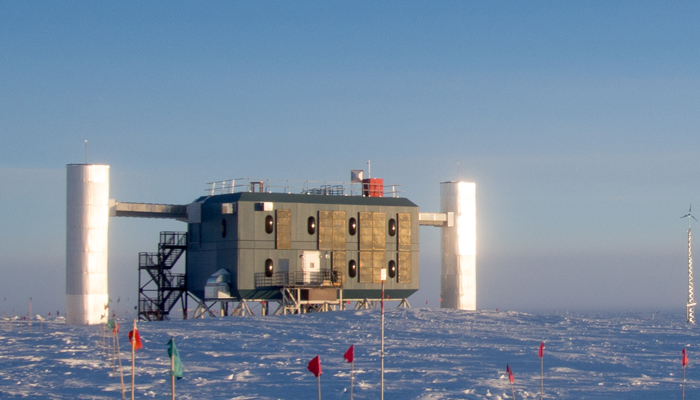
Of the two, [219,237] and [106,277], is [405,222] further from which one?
[106,277]

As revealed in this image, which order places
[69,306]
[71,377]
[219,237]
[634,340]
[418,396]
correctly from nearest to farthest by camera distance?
[418,396], [71,377], [634,340], [69,306], [219,237]

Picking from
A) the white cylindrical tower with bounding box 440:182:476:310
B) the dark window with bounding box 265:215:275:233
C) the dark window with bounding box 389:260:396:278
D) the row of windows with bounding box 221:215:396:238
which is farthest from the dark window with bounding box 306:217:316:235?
the white cylindrical tower with bounding box 440:182:476:310

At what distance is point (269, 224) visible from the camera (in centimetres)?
5750

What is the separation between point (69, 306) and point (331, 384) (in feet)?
79.2

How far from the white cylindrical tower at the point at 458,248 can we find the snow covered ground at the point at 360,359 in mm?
8029

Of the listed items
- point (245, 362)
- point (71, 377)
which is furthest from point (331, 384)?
point (71, 377)

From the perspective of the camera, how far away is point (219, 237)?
58.2 m

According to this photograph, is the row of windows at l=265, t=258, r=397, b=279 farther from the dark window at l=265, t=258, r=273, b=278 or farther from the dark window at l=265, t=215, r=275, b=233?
the dark window at l=265, t=215, r=275, b=233

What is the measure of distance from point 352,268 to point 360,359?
21.7 m

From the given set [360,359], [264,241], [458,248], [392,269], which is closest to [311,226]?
[264,241]

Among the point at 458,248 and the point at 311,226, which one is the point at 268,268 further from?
the point at 458,248

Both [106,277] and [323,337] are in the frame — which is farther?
[106,277]

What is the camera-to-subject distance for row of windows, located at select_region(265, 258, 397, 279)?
188 ft

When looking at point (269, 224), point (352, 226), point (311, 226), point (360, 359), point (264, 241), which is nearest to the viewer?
point (360, 359)
